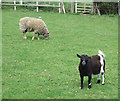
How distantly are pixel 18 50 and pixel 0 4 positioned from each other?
20290 millimetres

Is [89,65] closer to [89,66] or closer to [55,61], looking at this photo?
[89,66]

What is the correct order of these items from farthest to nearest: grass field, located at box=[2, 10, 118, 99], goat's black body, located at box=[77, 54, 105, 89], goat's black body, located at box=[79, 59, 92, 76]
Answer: grass field, located at box=[2, 10, 118, 99]
goat's black body, located at box=[79, 59, 92, 76]
goat's black body, located at box=[77, 54, 105, 89]

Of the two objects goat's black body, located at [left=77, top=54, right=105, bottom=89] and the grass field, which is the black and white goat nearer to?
goat's black body, located at [left=77, top=54, right=105, bottom=89]

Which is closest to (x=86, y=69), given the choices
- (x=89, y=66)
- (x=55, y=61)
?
(x=89, y=66)

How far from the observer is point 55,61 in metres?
13.5

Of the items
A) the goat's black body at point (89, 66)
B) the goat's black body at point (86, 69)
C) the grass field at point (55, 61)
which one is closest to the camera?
the goat's black body at point (89, 66)

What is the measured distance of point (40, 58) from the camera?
13.9 m

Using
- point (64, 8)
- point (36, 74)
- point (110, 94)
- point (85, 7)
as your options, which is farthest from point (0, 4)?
point (110, 94)

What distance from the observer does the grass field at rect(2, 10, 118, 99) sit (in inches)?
361

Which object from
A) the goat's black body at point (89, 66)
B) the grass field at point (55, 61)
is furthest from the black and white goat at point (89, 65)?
the grass field at point (55, 61)

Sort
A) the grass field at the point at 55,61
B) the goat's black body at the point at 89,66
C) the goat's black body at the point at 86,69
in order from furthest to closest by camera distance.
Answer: the grass field at the point at 55,61 < the goat's black body at the point at 86,69 < the goat's black body at the point at 89,66

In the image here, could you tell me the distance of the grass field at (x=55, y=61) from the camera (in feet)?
30.1

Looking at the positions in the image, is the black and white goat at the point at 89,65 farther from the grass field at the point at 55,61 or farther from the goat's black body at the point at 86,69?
the grass field at the point at 55,61

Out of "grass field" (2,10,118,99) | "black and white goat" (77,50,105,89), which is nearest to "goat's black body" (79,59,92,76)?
"black and white goat" (77,50,105,89)
